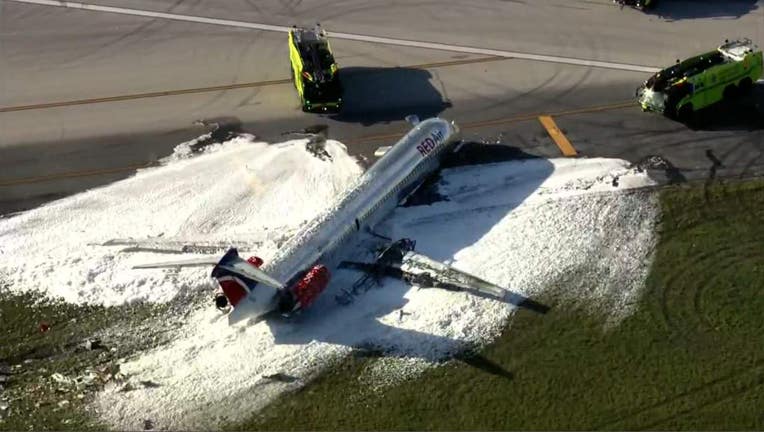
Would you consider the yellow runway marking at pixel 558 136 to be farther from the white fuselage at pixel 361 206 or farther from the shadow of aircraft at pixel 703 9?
the shadow of aircraft at pixel 703 9

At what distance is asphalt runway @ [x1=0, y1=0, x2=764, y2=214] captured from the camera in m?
42.5

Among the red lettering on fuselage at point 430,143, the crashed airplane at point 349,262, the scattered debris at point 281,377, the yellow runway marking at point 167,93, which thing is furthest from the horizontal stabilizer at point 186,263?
the yellow runway marking at point 167,93

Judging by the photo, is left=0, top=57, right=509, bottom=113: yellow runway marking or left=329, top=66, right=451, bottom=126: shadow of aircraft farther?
Answer: left=0, top=57, right=509, bottom=113: yellow runway marking

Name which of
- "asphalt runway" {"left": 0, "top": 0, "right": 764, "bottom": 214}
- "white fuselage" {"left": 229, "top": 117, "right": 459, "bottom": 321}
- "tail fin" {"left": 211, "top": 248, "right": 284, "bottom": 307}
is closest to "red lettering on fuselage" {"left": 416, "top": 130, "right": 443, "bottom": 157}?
"white fuselage" {"left": 229, "top": 117, "right": 459, "bottom": 321}

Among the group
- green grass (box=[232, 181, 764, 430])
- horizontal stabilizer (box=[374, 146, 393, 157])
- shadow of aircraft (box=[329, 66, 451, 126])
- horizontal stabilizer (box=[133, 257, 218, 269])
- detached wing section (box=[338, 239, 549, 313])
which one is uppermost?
shadow of aircraft (box=[329, 66, 451, 126])

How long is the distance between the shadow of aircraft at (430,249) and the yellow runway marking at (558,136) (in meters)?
1.63

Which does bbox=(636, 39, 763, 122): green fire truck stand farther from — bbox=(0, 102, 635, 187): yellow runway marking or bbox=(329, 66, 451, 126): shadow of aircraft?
bbox=(329, 66, 451, 126): shadow of aircraft

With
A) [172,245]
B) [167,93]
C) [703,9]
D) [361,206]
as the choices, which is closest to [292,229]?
[361,206]

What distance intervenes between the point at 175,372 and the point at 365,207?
1024cm

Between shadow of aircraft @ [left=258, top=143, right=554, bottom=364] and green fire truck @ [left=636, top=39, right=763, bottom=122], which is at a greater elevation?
green fire truck @ [left=636, top=39, right=763, bottom=122]

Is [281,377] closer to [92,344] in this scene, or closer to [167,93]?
[92,344]

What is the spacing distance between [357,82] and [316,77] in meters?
4.18

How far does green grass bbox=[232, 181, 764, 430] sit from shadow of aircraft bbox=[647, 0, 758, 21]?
920 inches

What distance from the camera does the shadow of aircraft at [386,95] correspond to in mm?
45125
